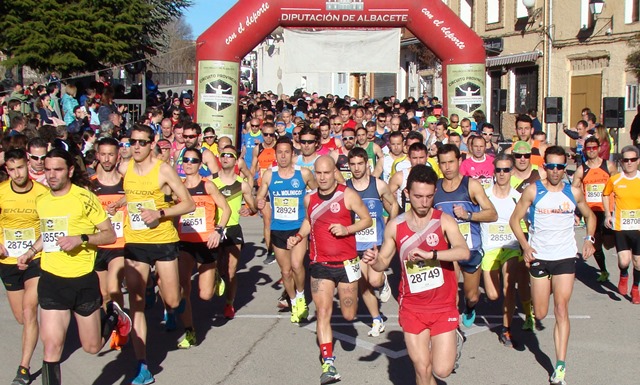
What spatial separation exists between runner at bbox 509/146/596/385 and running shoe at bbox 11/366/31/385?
4212 millimetres

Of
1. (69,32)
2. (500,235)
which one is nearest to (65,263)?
(500,235)

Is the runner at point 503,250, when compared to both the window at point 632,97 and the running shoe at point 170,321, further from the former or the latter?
the window at point 632,97

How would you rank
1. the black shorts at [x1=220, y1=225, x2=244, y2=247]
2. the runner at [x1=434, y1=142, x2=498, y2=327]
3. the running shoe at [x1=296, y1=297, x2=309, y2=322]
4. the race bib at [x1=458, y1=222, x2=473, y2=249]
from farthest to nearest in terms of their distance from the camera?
the black shorts at [x1=220, y1=225, x2=244, y2=247] → the running shoe at [x1=296, y1=297, x2=309, y2=322] → the race bib at [x1=458, y1=222, x2=473, y2=249] → the runner at [x1=434, y1=142, x2=498, y2=327]

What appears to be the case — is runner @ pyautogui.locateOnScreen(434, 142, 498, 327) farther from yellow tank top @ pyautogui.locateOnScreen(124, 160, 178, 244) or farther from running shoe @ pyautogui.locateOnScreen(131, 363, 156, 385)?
running shoe @ pyautogui.locateOnScreen(131, 363, 156, 385)

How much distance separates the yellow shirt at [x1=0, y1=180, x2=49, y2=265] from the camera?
6.52m

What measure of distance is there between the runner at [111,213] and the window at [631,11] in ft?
69.2

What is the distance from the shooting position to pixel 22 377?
Answer: 635 cm

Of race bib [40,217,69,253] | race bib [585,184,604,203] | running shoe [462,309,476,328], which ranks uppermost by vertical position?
race bib [585,184,604,203]

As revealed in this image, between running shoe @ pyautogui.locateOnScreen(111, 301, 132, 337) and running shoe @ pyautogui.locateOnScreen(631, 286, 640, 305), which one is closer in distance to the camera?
running shoe @ pyautogui.locateOnScreen(111, 301, 132, 337)

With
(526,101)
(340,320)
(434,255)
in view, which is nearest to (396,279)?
(340,320)

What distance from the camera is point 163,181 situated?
266 inches

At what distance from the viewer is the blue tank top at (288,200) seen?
8.48m

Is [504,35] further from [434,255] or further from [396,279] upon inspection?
[434,255]

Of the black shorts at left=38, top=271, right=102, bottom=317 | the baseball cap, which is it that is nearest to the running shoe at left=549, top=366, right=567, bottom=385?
the baseball cap
